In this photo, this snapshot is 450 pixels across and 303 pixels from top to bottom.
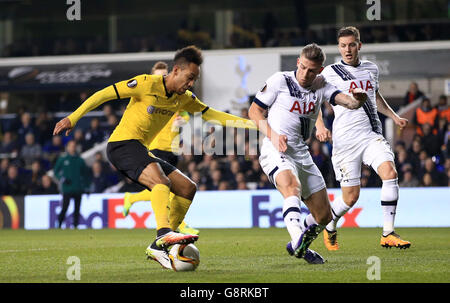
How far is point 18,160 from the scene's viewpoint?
68.1 ft

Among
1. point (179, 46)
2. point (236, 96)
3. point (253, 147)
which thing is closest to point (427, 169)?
point (253, 147)

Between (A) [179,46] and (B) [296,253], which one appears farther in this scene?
(A) [179,46]

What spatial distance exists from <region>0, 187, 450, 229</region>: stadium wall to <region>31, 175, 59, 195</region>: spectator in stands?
80cm

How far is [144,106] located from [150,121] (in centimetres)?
16

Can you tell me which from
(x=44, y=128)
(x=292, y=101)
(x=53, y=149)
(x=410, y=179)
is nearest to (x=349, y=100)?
(x=292, y=101)

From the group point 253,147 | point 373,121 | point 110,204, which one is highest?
point 373,121

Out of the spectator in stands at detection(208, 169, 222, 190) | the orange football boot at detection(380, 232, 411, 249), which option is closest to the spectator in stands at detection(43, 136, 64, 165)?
the spectator in stands at detection(208, 169, 222, 190)

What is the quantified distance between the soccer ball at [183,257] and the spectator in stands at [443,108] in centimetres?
1182

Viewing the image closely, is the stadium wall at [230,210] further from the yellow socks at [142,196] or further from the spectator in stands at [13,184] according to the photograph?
the yellow socks at [142,196]

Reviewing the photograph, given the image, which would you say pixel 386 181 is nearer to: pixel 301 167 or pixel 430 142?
pixel 301 167

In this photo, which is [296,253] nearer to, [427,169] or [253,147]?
[427,169]

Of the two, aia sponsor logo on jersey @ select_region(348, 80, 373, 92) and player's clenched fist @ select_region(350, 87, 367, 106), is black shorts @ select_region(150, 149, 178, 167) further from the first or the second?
player's clenched fist @ select_region(350, 87, 367, 106)

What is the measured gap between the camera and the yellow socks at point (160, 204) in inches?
293
